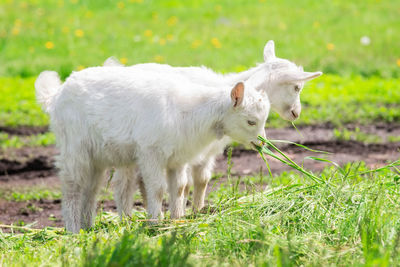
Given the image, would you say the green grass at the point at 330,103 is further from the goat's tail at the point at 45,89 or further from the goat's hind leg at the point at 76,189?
the goat's hind leg at the point at 76,189

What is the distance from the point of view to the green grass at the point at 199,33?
1336 centimetres

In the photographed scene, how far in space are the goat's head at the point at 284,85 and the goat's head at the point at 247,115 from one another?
2.78 feet

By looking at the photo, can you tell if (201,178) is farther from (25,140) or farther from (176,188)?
(25,140)

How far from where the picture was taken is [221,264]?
14.5 ft

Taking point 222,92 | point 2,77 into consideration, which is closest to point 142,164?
point 222,92

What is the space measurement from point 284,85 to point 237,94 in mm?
1289

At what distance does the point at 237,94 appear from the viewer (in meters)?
5.60

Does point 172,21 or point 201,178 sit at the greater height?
point 172,21

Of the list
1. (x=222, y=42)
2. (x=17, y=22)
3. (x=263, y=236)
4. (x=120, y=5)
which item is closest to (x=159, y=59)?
(x=222, y=42)

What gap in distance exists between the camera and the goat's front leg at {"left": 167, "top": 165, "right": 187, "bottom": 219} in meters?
6.45

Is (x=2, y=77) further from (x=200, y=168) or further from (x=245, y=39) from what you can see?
(x=200, y=168)

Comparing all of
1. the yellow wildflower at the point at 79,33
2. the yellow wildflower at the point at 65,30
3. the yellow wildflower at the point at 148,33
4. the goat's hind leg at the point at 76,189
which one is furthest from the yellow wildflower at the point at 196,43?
the goat's hind leg at the point at 76,189

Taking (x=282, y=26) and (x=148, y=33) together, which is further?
(x=282, y=26)

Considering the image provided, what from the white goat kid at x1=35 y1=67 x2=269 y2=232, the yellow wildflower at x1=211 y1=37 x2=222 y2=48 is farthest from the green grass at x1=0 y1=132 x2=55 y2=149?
the yellow wildflower at x1=211 y1=37 x2=222 y2=48
